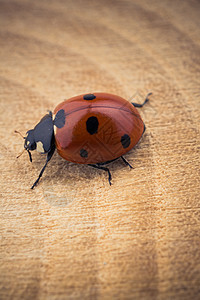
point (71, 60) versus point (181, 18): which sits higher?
point (181, 18)

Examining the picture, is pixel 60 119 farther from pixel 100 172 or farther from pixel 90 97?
pixel 100 172

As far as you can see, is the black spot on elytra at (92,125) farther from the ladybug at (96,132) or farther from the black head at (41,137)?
the black head at (41,137)

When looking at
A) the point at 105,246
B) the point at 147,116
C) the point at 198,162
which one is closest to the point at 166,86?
the point at 147,116

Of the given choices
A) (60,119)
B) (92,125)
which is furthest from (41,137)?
(92,125)

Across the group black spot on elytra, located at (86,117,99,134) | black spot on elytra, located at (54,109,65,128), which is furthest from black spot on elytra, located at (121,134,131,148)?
black spot on elytra, located at (54,109,65,128)

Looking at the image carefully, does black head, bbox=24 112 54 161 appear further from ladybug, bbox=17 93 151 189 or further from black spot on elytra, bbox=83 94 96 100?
black spot on elytra, bbox=83 94 96 100

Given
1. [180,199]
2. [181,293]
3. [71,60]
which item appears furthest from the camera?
[71,60]

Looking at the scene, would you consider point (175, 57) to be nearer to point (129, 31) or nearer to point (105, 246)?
point (129, 31)

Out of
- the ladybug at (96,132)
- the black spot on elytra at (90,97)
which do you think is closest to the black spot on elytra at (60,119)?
the ladybug at (96,132)

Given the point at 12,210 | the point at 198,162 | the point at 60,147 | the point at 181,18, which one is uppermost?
the point at 181,18
